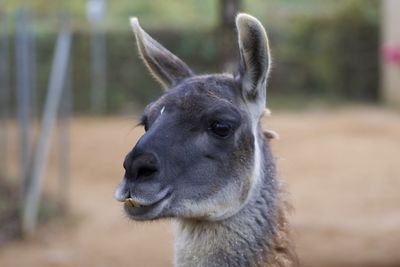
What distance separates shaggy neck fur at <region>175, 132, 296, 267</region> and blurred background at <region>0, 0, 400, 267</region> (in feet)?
A: 1.61

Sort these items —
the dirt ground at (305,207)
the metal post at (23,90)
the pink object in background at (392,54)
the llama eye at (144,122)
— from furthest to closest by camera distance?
the pink object in background at (392,54) < the metal post at (23,90) < the dirt ground at (305,207) < the llama eye at (144,122)

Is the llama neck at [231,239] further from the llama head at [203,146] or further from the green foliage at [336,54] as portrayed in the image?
the green foliage at [336,54]

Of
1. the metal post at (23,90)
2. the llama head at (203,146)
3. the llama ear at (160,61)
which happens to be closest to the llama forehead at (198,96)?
the llama head at (203,146)

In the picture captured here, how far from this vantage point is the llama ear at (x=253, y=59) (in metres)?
4.23

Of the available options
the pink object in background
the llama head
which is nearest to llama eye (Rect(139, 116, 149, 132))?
the llama head

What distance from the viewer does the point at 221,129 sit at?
4.30 meters

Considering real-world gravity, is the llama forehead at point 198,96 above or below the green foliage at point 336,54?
above

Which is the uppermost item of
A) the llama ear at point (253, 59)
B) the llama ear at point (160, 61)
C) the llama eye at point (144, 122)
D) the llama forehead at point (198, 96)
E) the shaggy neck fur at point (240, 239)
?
the llama ear at point (253, 59)

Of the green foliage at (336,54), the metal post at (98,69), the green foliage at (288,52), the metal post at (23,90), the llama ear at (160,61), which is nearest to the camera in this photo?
the llama ear at (160,61)

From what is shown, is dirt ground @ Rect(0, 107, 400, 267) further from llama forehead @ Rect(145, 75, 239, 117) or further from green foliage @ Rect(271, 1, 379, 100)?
green foliage @ Rect(271, 1, 379, 100)

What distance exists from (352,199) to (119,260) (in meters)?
4.38

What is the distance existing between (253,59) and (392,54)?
844 inches

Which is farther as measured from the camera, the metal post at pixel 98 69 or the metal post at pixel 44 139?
the metal post at pixel 98 69

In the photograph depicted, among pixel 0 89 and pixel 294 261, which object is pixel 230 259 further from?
pixel 0 89
